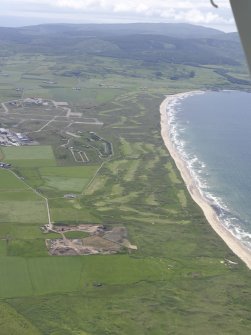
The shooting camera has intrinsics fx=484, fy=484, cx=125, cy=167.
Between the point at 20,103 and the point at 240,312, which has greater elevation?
the point at 240,312

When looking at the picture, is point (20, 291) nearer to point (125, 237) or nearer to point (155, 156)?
point (125, 237)

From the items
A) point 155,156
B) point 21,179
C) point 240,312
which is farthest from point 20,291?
point 155,156

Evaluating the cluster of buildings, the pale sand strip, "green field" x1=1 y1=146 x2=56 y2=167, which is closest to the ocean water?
the pale sand strip

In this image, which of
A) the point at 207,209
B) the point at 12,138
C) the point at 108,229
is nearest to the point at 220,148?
the point at 207,209

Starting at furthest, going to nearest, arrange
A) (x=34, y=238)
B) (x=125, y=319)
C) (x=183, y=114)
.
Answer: (x=183, y=114)
(x=34, y=238)
(x=125, y=319)

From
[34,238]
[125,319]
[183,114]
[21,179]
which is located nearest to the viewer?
[125,319]

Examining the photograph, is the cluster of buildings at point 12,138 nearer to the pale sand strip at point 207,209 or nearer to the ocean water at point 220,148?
the pale sand strip at point 207,209

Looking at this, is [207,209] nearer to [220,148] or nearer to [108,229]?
[108,229]

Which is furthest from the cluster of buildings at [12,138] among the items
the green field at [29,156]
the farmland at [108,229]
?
the green field at [29,156]
